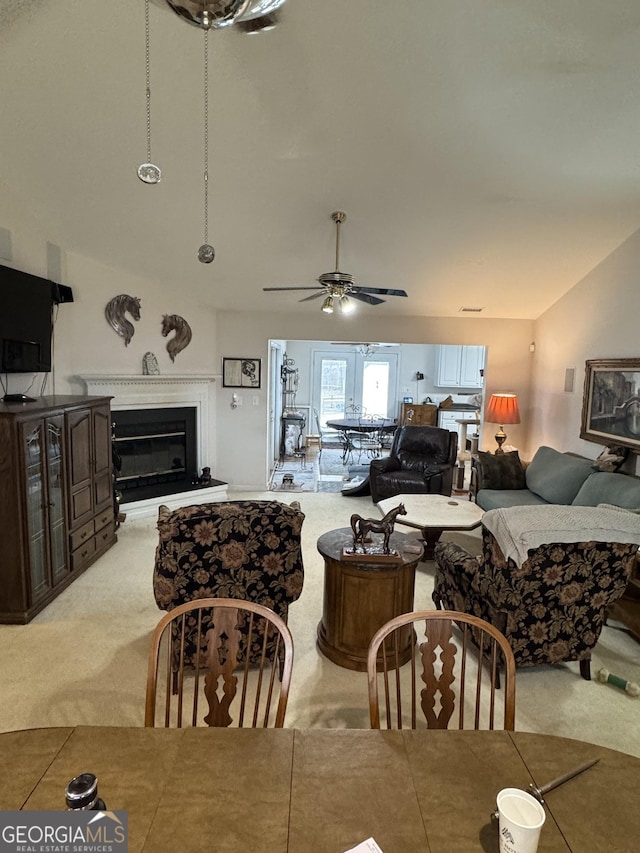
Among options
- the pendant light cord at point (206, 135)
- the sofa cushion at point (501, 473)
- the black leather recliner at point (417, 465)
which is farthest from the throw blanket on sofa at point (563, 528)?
the black leather recliner at point (417, 465)

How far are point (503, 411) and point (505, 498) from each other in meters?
1.53

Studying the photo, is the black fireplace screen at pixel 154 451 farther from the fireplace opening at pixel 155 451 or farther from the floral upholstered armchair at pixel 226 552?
the floral upholstered armchair at pixel 226 552

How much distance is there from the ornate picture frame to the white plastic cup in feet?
19.0

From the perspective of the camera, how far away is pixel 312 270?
197 inches

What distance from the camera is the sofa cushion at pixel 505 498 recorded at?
4.56 meters

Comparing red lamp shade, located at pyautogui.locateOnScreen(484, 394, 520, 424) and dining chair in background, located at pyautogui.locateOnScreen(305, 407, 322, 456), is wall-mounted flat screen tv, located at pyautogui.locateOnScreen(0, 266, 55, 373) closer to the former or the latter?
red lamp shade, located at pyautogui.locateOnScreen(484, 394, 520, 424)

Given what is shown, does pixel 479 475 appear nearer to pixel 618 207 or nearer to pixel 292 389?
pixel 618 207

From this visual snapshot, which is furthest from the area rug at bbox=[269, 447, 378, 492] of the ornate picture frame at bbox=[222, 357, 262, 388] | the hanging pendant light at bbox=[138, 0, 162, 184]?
the hanging pendant light at bbox=[138, 0, 162, 184]

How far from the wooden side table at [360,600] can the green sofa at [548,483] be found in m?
1.73

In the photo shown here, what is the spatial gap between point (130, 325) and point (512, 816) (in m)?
5.31

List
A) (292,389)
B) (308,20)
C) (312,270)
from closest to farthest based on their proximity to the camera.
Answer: (308,20)
(312,270)
(292,389)

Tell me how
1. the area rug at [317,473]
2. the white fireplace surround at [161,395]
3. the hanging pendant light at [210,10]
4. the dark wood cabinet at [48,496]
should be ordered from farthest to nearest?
the area rug at [317,473] → the white fireplace surround at [161,395] → the dark wood cabinet at [48,496] → the hanging pendant light at [210,10]

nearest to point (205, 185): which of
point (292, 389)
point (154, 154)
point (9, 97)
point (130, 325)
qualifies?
point (154, 154)

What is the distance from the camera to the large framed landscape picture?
13.4 feet
